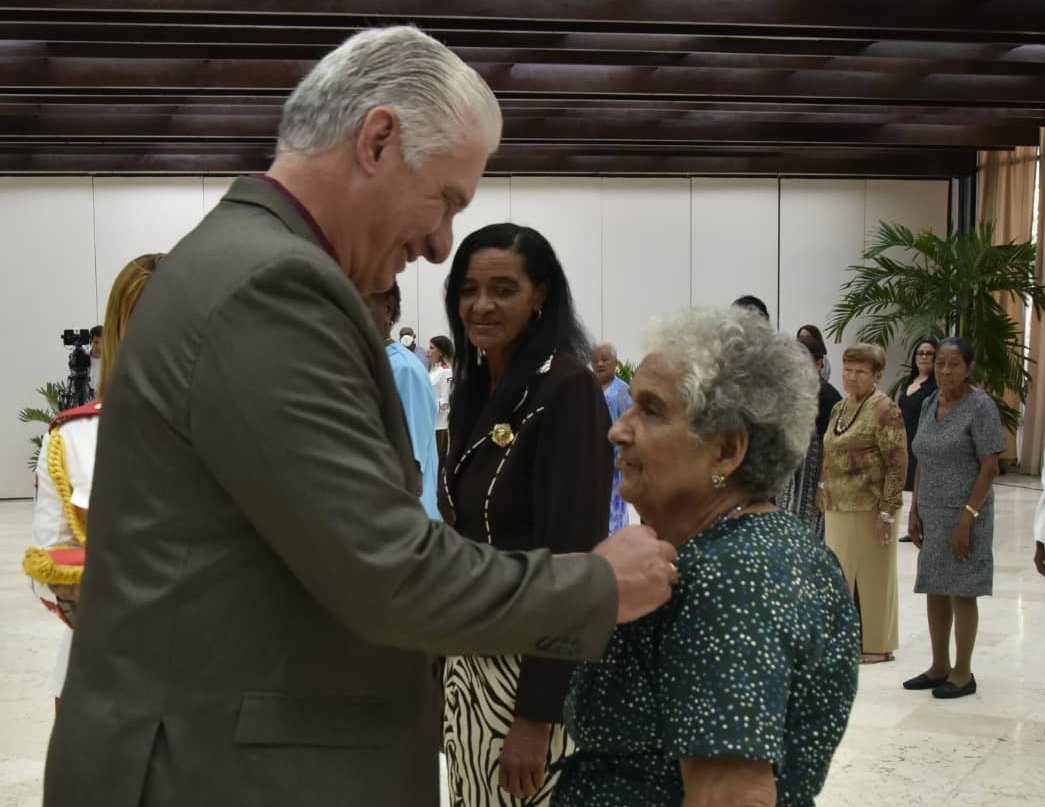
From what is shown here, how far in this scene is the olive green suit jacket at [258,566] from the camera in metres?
1.34

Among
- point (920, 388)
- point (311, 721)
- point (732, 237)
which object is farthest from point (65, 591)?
point (732, 237)

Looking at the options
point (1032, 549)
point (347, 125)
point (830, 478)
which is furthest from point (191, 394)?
point (1032, 549)

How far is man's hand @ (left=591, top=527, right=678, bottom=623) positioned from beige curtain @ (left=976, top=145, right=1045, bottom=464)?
1440 centimetres

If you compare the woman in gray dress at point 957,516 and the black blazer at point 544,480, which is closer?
the black blazer at point 544,480

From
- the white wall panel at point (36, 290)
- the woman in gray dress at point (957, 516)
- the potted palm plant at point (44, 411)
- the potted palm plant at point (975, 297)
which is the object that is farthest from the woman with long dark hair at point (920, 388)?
the white wall panel at point (36, 290)

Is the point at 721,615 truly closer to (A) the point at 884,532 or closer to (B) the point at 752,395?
(B) the point at 752,395

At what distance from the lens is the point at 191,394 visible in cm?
136

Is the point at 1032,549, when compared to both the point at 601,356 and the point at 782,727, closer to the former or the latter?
the point at 601,356

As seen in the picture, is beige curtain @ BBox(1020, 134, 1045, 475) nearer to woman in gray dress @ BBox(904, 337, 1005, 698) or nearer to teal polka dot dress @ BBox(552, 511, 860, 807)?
woman in gray dress @ BBox(904, 337, 1005, 698)

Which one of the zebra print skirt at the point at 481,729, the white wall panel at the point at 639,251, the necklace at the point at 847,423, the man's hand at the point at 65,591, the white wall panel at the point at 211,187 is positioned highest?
the white wall panel at the point at 211,187

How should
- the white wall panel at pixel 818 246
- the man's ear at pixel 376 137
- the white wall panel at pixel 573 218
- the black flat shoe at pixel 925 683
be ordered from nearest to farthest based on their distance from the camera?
the man's ear at pixel 376 137 → the black flat shoe at pixel 925 683 → the white wall panel at pixel 573 218 → the white wall panel at pixel 818 246

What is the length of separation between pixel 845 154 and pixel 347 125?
15148mm

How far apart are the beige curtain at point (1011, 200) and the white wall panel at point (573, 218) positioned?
4.72 meters

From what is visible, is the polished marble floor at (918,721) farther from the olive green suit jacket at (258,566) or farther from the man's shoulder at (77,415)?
the olive green suit jacket at (258,566)
